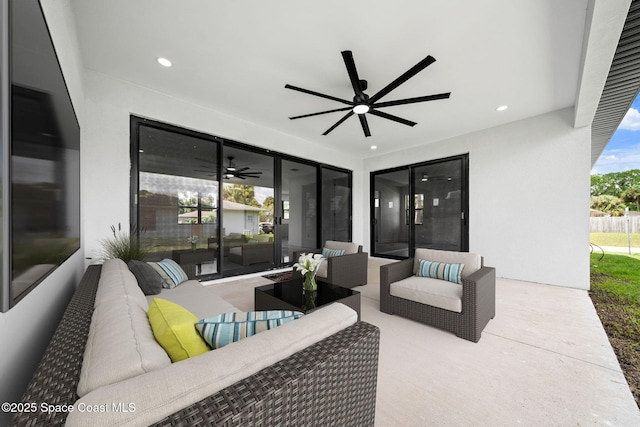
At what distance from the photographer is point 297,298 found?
90.0 inches

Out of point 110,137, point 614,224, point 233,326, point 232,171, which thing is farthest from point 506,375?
point 614,224

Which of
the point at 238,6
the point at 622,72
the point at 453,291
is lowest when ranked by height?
the point at 453,291

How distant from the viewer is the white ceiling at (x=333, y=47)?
2.07m

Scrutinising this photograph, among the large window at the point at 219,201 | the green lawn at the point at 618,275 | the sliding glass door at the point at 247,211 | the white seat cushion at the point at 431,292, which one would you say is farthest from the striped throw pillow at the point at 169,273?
the green lawn at the point at 618,275

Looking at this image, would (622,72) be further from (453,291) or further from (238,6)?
(238,6)

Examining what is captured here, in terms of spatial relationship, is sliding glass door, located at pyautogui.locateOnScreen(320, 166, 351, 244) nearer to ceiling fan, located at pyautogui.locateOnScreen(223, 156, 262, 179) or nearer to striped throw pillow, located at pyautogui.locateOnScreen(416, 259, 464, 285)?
ceiling fan, located at pyautogui.locateOnScreen(223, 156, 262, 179)

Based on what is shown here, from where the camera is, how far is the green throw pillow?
776mm

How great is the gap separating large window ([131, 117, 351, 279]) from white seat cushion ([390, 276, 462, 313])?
2.88 metres

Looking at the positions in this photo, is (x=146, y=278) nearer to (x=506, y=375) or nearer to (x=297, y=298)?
(x=297, y=298)

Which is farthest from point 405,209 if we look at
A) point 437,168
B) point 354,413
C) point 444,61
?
point 354,413

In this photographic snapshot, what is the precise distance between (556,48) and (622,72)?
978 mm

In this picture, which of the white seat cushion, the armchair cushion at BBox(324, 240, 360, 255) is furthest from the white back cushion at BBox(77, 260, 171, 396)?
the armchair cushion at BBox(324, 240, 360, 255)

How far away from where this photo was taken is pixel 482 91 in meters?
3.31

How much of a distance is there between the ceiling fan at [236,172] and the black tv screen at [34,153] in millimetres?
2817
